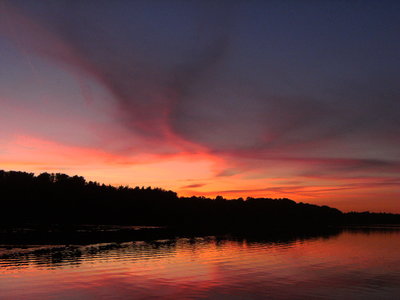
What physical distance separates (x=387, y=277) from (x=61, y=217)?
160351mm

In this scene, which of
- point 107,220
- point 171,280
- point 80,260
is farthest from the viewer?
point 107,220

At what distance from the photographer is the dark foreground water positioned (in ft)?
116

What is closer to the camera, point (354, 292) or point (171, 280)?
point (354, 292)

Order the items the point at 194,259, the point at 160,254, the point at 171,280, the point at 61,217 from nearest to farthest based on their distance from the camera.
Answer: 1. the point at 171,280
2. the point at 194,259
3. the point at 160,254
4. the point at 61,217

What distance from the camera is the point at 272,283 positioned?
42250 mm

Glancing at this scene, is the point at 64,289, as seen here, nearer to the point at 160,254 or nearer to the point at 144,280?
the point at 144,280

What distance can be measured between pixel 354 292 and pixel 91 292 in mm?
24338

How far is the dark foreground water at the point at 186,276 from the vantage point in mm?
→ 35312

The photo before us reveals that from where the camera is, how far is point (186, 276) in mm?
44531

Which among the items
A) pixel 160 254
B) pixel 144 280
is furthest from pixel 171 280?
pixel 160 254

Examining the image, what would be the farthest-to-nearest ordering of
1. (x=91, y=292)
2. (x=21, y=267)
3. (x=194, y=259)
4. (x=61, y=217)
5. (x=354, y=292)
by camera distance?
(x=61, y=217) < (x=194, y=259) < (x=21, y=267) < (x=354, y=292) < (x=91, y=292)

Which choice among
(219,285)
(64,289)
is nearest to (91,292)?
(64,289)

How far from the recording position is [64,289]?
35.3 meters

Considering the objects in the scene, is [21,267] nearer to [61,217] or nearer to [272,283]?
[272,283]
